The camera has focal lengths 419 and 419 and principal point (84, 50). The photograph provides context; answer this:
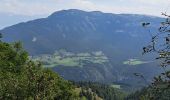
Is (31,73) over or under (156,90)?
under

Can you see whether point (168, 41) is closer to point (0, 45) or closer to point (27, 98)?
point (27, 98)

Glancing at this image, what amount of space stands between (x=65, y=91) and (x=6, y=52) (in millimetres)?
26209

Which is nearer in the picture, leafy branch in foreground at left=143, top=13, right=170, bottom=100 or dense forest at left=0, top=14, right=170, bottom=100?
leafy branch in foreground at left=143, top=13, right=170, bottom=100

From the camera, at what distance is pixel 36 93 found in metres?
45.6

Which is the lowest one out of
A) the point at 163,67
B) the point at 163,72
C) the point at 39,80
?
the point at 39,80

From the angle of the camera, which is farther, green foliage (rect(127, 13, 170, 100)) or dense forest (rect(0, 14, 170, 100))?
dense forest (rect(0, 14, 170, 100))

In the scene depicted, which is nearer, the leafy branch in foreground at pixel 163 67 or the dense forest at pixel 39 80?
the leafy branch in foreground at pixel 163 67

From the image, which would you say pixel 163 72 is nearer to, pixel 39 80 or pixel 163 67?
pixel 163 67

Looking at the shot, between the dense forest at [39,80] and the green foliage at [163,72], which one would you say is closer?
the green foliage at [163,72]

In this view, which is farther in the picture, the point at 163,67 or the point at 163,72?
the point at 163,72

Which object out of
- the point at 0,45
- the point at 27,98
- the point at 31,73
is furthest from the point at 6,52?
the point at 31,73

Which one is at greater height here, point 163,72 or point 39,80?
point 163,72

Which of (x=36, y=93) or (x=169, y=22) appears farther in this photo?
(x=36, y=93)

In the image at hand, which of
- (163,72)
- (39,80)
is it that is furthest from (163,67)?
(39,80)
